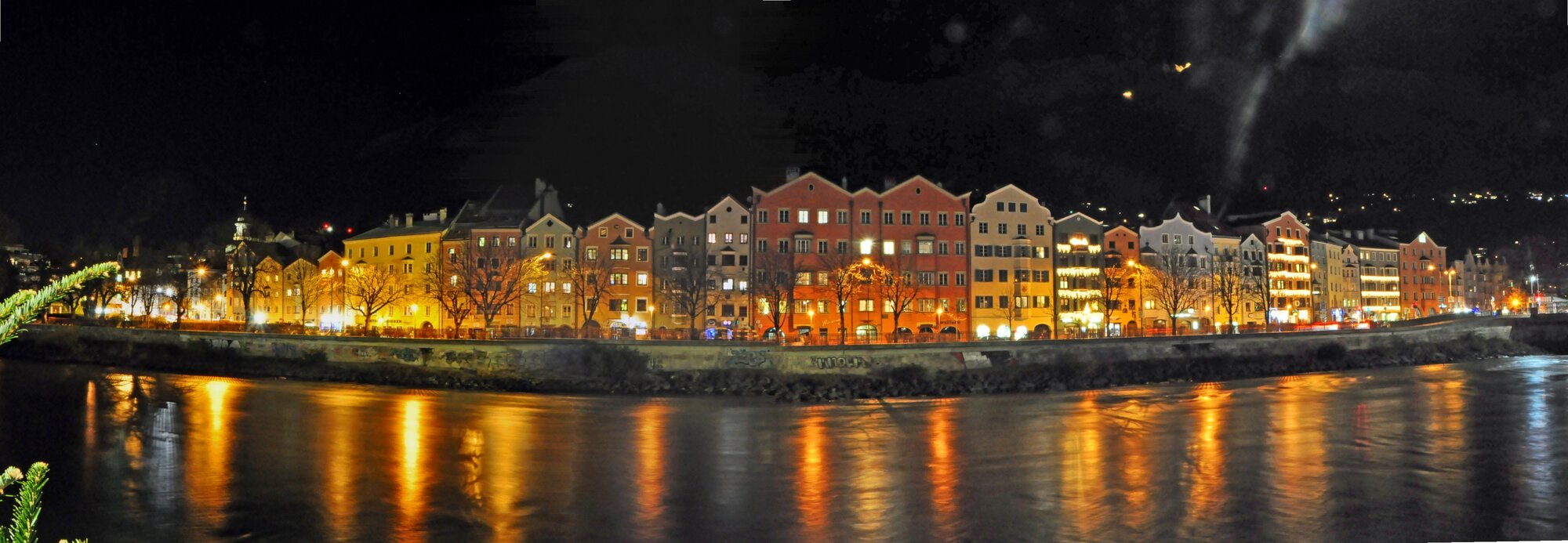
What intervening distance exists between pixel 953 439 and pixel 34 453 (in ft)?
69.3

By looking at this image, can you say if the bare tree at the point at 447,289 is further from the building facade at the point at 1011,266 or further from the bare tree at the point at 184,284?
the building facade at the point at 1011,266

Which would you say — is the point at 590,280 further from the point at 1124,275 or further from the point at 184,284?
the point at 1124,275

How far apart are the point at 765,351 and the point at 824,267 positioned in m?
10.6

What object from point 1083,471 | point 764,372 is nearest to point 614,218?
point 764,372

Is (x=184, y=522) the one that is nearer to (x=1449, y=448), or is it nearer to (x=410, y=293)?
(x=1449, y=448)

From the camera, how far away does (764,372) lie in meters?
35.4

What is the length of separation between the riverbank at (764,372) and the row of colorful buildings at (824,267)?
3.83 m

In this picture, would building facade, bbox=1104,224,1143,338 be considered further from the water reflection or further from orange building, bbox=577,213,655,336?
the water reflection

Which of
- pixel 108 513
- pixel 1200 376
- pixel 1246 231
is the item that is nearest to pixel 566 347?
pixel 108 513

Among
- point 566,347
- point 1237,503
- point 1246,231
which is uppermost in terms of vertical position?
point 1246,231

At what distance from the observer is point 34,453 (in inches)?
887

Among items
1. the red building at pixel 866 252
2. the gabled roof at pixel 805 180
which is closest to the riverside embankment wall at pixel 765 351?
the red building at pixel 866 252

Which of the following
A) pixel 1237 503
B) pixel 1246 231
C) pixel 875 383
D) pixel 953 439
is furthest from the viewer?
pixel 1246 231

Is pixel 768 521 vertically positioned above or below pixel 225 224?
below
